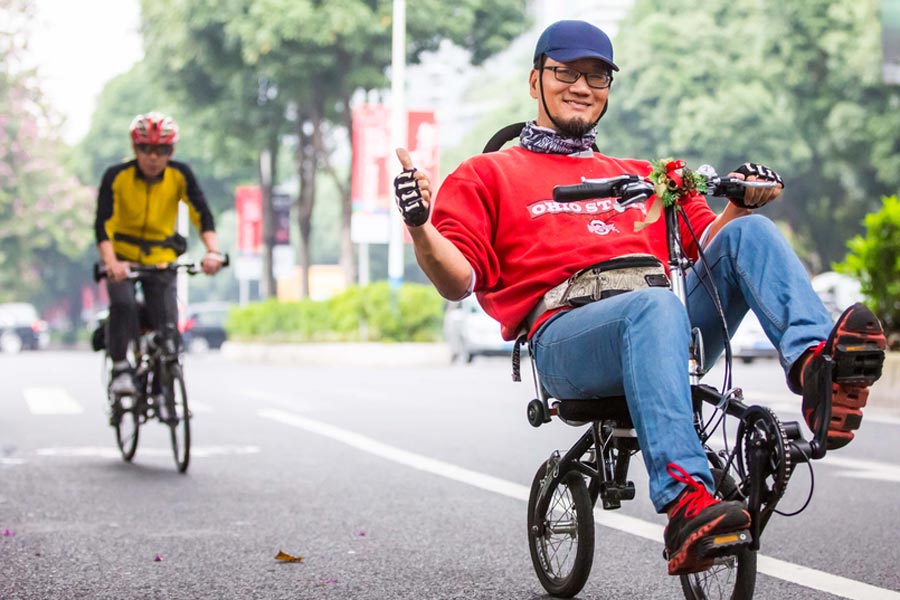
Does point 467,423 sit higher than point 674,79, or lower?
lower

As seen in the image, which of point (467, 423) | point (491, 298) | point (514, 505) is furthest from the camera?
point (467, 423)

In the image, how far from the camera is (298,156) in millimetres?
35781

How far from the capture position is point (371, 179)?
29.9 metres

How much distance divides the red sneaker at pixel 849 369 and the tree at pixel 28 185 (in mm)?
48106

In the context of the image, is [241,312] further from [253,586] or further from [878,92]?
[253,586]

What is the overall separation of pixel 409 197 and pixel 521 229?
2.19 ft

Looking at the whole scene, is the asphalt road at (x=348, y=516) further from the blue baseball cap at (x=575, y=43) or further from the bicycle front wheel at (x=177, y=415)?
the blue baseball cap at (x=575, y=43)

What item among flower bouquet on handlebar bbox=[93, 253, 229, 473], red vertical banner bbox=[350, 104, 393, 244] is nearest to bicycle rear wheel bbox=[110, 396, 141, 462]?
flower bouquet on handlebar bbox=[93, 253, 229, 473]

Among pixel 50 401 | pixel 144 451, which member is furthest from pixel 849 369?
pixel 50 401

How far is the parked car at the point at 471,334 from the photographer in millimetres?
29359

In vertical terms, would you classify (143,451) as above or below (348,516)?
below

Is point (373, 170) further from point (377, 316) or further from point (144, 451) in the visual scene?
point (144, 451)

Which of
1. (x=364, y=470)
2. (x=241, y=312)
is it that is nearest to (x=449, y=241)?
(x=364, y=470)

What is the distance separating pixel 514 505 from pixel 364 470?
1831 millimetres
